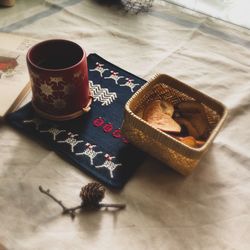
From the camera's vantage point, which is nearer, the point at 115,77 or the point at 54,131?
the point at 54,131

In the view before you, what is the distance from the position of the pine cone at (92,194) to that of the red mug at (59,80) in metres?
0.14

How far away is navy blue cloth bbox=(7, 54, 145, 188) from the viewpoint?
487 millimetres

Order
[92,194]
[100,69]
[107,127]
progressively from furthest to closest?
[100,69] < [107,127] < [92,194]

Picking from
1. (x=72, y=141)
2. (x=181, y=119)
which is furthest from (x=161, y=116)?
(x=72, y=141)

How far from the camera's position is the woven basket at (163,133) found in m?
0.44

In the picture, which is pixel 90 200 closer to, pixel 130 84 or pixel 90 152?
pixel 90 152

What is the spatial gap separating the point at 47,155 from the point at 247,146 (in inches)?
11.9

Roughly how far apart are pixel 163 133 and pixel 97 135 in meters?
0.12


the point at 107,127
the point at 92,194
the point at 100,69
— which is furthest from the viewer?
the point at 100,69

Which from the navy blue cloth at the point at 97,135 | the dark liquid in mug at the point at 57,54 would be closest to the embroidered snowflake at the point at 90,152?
the navy blue cloth at the point at 97,135

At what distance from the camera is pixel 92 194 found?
0.44 metres

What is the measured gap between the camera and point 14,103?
0.56 metres

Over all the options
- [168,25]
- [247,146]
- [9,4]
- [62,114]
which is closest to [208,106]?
[247,146]

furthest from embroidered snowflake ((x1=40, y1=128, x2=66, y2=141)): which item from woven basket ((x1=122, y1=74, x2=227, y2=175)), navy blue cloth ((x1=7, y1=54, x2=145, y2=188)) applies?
woven basket ((x1=122, y1=74, x2=227, y2=175))
